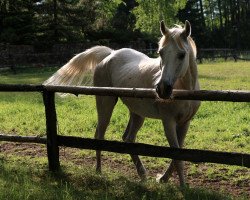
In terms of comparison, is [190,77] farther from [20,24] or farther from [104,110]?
[20,24]

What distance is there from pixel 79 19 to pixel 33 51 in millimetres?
4371

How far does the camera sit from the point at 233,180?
5078 mm

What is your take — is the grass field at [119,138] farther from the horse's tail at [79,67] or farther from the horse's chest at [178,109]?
the horse's tail at [79,67]

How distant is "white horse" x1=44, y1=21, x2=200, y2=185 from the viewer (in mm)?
4199

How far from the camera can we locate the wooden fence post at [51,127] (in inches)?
201

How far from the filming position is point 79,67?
6199mm

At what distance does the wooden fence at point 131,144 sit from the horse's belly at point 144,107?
506 millimetres

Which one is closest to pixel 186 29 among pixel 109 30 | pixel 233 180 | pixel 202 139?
pixel 233 180

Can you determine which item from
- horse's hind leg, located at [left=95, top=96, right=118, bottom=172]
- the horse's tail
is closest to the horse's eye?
horse's hind leg, located at [left=95, top=96, right=118, bottom=172]

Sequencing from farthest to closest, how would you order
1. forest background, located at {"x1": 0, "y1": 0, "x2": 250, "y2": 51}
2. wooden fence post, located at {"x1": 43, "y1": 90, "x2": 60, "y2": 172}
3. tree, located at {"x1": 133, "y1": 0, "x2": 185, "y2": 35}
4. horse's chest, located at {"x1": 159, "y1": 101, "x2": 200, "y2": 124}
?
tree, located at {"x1": 133, "y1": 0, "x2": 185, "y2": 35} < forest background, located at {"x1": 0, "y1": 0, "x2": 250, "y2": 51} < wooden fence post, located at {"x1": 43, "y1": 90, "x2": 60, "y2": 172} < horse's chest, located at {"x1": 159, "y1": 101, "x2": 200, "y2": 124}

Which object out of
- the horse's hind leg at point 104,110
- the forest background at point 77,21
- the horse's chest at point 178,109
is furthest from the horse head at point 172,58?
the forest background at point 77,21

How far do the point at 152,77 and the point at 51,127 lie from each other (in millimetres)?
Result: 1394

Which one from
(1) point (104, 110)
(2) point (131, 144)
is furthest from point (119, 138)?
(2) point (131, 144)

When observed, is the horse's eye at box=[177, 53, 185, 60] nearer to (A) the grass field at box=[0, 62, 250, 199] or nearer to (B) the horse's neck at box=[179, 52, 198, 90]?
(B) the horse's neck at box=[179, 52, 198, 90]
